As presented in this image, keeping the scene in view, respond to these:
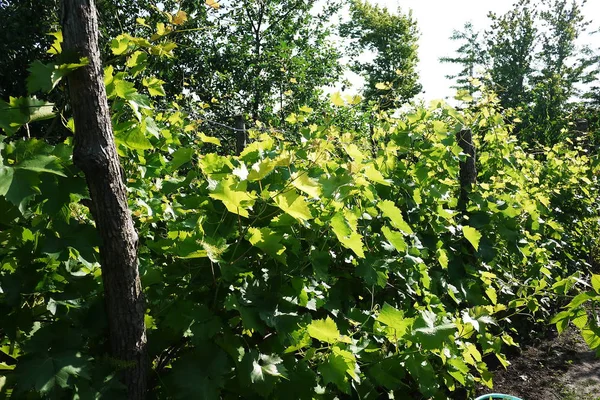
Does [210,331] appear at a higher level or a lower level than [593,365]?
higher

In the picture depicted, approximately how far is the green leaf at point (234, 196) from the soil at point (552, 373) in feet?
9.30

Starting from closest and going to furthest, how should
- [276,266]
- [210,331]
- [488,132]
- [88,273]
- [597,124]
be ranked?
[210,331], [276,266], [88,273], [488,132], [597,124]

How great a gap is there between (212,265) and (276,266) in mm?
230

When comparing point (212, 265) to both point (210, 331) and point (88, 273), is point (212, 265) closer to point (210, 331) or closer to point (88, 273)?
point (210, 331)

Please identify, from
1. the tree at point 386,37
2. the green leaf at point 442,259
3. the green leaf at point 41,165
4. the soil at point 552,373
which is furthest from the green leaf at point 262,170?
the tree at point 386,37

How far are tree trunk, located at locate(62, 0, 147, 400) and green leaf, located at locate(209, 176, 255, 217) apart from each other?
279 mm

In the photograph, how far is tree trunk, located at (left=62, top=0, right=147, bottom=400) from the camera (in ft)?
4.18

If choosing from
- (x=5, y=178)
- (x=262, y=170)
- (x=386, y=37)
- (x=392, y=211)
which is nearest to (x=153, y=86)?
(x=262, y=170)

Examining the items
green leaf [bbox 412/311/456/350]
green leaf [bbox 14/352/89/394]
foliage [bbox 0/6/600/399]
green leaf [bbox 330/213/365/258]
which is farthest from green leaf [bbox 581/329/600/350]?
green leaf [bbox 14/352/89/394]

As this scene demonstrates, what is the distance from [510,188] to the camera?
375 cm

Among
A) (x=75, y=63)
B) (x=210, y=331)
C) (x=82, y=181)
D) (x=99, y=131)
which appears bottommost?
(x=210, y=331)

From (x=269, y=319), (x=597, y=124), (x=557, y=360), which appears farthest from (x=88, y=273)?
(x=597, y=124)

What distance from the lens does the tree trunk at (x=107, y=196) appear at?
1273 millimetres

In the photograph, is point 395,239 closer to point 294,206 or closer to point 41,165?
point 294,206
